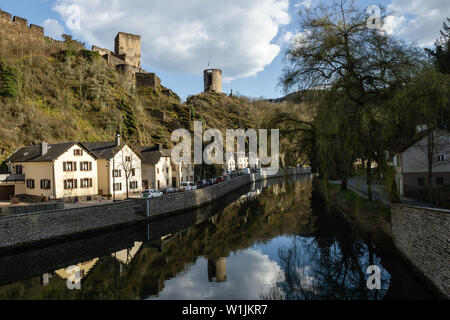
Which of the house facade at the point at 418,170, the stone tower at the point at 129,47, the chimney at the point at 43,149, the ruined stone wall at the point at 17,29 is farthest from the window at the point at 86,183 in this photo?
the stone tower at the point at 129,47

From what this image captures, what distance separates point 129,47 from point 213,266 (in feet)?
285

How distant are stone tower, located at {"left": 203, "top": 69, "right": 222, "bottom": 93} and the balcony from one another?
11055cm

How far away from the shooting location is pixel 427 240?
446 inches

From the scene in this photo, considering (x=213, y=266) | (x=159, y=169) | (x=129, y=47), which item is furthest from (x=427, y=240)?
(x=129, y=47)

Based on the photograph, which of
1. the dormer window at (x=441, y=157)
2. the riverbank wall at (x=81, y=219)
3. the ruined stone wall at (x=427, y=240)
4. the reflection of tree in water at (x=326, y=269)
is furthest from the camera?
the dormer window at (x=441, y=157)

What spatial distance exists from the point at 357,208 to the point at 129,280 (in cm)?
1737

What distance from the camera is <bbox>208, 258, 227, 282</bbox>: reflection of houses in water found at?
47.2ft

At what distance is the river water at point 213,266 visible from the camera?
12570mm

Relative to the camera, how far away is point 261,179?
86.3 m

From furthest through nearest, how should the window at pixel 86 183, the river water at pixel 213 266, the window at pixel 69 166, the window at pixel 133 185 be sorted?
the window at pixel 133 185 → the window at pixel 86 183 → the window at pixel 69 166 → the river water at pixel 213 266

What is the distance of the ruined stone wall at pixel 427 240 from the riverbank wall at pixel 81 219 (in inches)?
259

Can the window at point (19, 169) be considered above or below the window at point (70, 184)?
above

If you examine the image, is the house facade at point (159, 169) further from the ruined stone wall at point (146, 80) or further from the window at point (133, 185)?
the ruined stone wall at point (146, 80)
